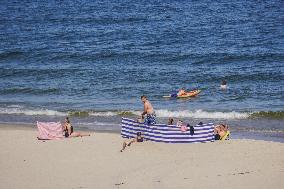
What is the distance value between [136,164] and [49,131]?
4578 mm

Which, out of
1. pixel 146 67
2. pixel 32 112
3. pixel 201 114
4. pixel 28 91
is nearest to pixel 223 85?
pixel 201 114

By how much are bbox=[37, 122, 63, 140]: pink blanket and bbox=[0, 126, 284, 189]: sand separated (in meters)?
0.39

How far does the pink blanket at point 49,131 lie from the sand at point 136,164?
1.26 feet

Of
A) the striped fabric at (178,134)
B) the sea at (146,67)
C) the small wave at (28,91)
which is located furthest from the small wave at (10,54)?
the striped fabric at (178,134)

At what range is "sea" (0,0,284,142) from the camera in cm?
2395

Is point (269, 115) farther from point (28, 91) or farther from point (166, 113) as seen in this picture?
point (28, 91)

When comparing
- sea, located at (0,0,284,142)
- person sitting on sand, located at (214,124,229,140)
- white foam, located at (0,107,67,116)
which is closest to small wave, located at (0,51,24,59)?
sea, located at (0,0,284,142)

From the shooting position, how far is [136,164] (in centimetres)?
1616

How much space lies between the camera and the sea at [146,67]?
23953 mm

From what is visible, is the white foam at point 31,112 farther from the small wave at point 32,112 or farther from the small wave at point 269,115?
the small wave at point 269,115

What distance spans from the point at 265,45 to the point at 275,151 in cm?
1972

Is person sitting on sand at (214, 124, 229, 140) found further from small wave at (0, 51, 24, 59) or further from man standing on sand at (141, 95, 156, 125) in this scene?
small wave at (0, 51, 24, 59)

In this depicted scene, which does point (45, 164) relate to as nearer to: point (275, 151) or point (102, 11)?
point (275, 151)

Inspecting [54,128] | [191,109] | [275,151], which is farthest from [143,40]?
[275,151]
